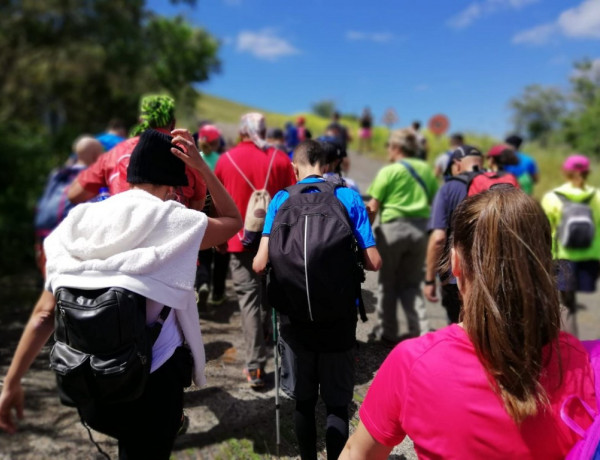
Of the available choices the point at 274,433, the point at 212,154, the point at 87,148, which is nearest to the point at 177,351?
the point at 274,433

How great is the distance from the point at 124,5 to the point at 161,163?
673 inches

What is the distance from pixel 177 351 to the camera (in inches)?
77.9

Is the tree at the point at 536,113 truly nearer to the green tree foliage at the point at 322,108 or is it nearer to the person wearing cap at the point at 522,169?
the green tree foliage at the point at 322,108

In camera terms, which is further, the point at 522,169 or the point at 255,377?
the point at 522,169

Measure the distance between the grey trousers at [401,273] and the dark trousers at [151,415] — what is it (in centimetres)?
243

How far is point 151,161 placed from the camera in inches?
75.3

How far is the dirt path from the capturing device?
123 inches

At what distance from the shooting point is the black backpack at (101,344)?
164cm

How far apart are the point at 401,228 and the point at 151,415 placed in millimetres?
2867

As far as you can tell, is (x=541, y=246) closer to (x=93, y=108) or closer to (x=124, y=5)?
(x=124, y=5)

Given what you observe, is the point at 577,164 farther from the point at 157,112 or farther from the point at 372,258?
the point at 157,112

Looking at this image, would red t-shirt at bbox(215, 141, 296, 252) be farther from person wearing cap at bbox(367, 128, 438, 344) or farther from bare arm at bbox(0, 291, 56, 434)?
bare arm at bbox(0, 291, 56, 434)

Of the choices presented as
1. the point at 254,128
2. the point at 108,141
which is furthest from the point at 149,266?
the point at 108,141

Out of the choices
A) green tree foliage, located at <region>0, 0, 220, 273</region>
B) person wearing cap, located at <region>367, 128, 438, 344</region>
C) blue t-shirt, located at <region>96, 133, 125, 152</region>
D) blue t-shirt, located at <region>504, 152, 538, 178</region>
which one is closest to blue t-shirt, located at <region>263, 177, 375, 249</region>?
person wearing cap, located at <region>367, 128, 438, 344</region>
